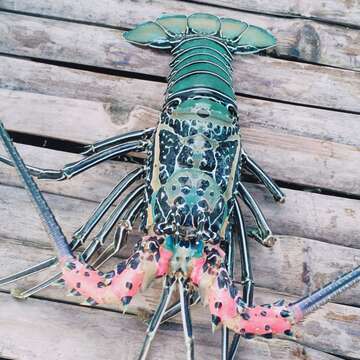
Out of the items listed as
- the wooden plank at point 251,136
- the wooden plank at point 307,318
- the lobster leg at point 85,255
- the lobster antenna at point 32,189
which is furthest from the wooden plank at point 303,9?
the lobster antenna at point 32,189

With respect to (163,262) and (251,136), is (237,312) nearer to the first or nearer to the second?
(163,262)

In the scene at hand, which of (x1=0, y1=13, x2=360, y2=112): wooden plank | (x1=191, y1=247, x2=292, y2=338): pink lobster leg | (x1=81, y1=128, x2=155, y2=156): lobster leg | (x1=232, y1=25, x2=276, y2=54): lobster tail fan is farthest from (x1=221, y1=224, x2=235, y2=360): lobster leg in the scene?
(x1=232, y1=25, x2=276, y2=54): lobster tail fan

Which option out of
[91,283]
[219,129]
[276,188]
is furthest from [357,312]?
[91,283]

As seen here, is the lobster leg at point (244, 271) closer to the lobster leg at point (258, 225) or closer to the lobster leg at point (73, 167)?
the lobster leg at point (258, 225)

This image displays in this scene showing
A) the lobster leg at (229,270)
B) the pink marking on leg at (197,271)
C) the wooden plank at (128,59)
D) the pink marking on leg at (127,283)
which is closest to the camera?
the pink marking on leg at (127,283)

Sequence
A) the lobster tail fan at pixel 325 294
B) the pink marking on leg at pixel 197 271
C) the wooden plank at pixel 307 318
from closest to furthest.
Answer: the lobster tail fan at pixel 325 294 < the pink marking on leg at pixel 197 271 < the wooden plank at pixel 307 318

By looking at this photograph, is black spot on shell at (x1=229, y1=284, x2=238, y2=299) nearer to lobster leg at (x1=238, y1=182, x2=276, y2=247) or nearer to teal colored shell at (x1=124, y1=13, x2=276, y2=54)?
lobster leg at (x1=238, y1=182, x2=276, y2=247)

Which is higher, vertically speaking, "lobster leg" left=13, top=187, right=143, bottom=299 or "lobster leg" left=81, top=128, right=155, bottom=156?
"lobster leg" left=81, top=128, right=155, bottom=156
